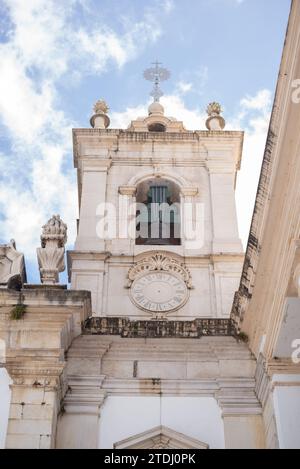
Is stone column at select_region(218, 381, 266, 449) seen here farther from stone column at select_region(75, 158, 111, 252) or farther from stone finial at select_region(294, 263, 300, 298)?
stone column at select_region(75, 158, 111, 252)

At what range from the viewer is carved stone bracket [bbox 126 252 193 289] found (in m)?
14.1

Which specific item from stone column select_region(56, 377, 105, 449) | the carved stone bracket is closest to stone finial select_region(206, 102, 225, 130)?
the carved stone bracket

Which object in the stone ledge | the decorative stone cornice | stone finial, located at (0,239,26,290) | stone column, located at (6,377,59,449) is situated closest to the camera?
stone column, located at (6,377,59,449)

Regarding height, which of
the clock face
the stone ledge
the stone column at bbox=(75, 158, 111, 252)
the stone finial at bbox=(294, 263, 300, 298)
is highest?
the stone column at bbox=(75, 158, 111, 252)

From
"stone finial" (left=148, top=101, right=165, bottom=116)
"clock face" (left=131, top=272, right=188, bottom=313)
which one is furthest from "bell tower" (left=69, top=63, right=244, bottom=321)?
"stone finial" (left=148, top=101, right=165, bottom=116)

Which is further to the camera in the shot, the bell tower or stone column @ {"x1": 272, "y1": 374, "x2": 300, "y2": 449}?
the bell tower

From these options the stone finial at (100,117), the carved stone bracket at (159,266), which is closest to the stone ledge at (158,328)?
the carved stone bracket at (159,266)

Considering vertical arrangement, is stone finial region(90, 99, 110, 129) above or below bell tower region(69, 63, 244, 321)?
above

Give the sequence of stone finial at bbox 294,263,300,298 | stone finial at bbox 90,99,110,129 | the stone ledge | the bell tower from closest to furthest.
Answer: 1. stone finial at bbox 294,263,300,298
2. the stone ledge
3. the bell tower
4. stone finial at bbox 90,99,110,129

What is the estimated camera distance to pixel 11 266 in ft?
39.6

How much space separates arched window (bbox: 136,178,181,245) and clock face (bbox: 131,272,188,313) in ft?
4.60

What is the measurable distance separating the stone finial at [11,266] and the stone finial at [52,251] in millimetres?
358
